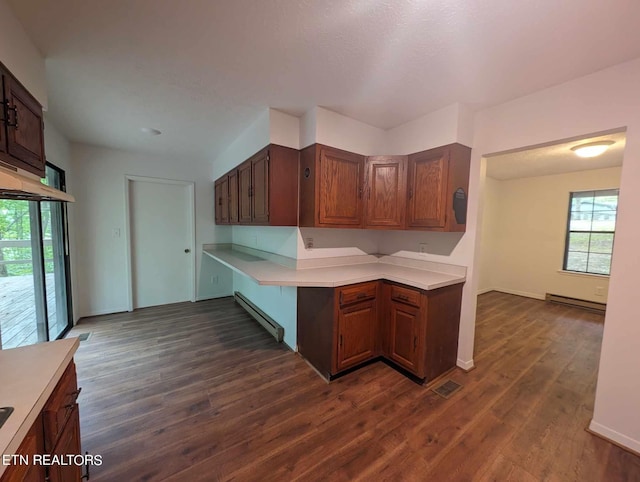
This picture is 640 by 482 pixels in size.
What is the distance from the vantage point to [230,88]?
79.8 inches

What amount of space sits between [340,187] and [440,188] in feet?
3.05

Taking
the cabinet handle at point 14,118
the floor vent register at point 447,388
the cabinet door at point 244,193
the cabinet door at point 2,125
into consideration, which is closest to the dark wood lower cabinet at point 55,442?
the cabinet door at point 2,125

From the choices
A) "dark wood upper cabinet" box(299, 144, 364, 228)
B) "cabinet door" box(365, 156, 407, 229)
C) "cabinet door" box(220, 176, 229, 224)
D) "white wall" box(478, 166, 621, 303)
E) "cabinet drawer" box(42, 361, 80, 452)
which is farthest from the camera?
"white wall" box(478, 166, 621, 303)

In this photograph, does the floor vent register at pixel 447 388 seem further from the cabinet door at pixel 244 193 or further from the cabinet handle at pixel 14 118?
the cabinet handle at pixel 14 118

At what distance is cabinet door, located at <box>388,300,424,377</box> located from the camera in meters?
2.18

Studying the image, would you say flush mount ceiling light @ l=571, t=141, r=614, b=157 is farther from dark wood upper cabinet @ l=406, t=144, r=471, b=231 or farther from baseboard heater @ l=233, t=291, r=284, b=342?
baseboard heater @ l=233, t=291, r=284, b=342

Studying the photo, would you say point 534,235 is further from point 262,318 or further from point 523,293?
point 262,318

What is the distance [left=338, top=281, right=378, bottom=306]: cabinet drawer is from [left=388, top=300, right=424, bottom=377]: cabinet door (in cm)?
23

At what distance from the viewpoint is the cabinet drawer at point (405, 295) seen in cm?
216

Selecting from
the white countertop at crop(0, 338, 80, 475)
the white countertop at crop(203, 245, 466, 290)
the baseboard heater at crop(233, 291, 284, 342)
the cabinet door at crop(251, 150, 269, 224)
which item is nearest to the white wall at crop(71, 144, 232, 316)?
the baseboard heater at crop(233, 291, 284, 342)

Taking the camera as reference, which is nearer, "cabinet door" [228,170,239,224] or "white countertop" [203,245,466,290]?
"white countertop" [203,245,466,290]

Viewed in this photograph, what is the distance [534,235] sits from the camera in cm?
490

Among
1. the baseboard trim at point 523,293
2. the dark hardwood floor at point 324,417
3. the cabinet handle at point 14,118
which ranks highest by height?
the cabinet handle at point 14,118

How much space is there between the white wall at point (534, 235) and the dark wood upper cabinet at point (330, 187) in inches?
120
